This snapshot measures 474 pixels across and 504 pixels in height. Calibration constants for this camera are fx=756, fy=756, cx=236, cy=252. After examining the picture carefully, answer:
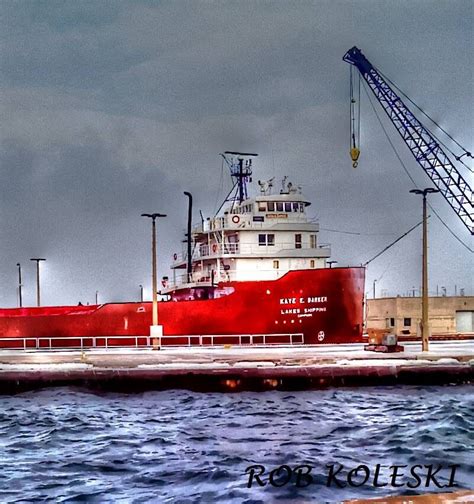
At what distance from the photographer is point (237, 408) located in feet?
67.8

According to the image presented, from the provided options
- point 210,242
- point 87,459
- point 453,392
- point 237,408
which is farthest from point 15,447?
point 210,242

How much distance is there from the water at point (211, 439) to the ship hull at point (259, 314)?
33.2 ft

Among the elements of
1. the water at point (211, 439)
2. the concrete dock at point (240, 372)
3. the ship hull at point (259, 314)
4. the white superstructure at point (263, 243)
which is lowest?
the water at point (211, 439)

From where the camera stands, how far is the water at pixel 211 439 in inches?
505

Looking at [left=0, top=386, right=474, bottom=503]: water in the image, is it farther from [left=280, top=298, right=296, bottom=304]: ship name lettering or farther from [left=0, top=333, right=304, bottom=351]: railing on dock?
[left=280, top=298, right=296, bottom=304]: ship name lettering

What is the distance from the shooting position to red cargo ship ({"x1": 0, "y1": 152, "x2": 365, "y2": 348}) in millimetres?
33094

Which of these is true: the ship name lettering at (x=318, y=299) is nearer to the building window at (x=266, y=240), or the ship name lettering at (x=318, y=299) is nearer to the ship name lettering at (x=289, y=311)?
the ship name lettering at (x=289, y=311)

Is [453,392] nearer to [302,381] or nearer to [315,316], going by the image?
[302,381]

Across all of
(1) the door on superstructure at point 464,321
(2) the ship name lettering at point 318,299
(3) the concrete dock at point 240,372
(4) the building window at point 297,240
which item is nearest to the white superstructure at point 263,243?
(4) the building window at point 297,240

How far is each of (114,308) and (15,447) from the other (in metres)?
18.9

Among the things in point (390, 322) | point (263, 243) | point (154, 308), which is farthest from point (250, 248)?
point (390, 322)

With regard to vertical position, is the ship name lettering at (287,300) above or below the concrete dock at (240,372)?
above

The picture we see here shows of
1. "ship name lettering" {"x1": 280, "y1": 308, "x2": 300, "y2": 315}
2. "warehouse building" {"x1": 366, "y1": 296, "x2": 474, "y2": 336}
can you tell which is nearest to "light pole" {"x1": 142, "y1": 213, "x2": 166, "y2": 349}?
"ship name lettering" {"x1": 280, "y1": 308, "x2": 300, "y2": 315}

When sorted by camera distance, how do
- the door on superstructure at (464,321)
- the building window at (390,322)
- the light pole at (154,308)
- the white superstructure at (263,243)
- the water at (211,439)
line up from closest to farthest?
the water at (211,439) → the light pole at (154,308) → the white superstructure at (263,243) → the building window at (390,322) → the door on superstructure at (464,321)
